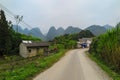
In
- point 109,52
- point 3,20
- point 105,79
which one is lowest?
point 105,79

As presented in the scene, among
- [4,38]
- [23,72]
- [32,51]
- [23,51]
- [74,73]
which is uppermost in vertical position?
[4,38]

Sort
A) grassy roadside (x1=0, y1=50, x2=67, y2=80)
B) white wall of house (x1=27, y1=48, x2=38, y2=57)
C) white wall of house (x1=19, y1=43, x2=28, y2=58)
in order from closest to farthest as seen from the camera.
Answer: grassy roadside (x1=0, y1=50, x2=67, y2=80)
white wall of house (x1=19, y1=43, x2=28, y2=58)
white wall of house (x1=27, y1=48, x2=38, y2=57)

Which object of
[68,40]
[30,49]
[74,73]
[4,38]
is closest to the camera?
[74,73]

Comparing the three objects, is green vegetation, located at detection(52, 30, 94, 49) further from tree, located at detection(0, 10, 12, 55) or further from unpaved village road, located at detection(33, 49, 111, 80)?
unpaved village road, located at detection(33, 49, 111, 80)

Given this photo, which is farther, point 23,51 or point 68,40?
point 68,40

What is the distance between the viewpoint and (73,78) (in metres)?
13.5

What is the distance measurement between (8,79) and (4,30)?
36324 millimetres

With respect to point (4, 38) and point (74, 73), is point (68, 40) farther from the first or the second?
point (74, 73)

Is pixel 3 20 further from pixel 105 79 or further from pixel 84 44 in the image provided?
pixel 84 44

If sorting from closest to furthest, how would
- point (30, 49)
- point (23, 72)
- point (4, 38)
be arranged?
point (23, 72), point (4, 38), point (30, 49)

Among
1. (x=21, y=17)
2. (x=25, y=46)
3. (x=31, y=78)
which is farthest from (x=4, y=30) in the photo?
(x=31, y=78)

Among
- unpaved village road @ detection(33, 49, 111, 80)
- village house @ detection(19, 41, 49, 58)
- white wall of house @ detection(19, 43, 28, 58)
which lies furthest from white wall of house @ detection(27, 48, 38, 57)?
unpaved village road @ detection(33, 49, 111, 80)

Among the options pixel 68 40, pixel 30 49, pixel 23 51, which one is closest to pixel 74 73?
pixel 23 51

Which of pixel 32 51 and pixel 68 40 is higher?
pixel 68 40
